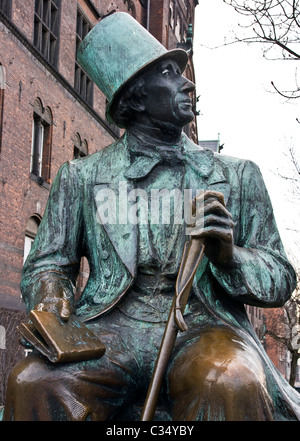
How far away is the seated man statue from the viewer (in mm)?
2340

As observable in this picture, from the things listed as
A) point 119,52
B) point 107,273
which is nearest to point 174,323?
point 107,273

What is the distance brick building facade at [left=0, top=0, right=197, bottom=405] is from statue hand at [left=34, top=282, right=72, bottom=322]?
1099cm

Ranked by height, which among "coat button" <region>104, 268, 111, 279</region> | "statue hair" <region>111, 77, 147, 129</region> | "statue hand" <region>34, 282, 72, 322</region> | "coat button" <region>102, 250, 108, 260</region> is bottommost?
"statue hand" <region>34, 282, 72, 322</region>

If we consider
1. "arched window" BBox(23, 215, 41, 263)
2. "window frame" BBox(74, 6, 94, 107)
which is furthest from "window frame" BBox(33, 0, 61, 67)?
"arched window" BBox(23, 215, 41, 263)

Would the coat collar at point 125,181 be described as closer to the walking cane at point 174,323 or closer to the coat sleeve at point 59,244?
the coat sleeve at point 59,244

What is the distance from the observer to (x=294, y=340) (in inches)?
1548

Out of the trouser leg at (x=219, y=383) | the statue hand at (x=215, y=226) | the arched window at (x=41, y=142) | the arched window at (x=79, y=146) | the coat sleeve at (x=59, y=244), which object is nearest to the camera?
the trouser leg at (x=219, y=383)

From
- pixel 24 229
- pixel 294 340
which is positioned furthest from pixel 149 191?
pixel 294 340

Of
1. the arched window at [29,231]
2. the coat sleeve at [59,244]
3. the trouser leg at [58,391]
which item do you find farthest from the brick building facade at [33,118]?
the trouser leg at [58,391]

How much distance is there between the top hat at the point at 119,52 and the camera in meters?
3.08

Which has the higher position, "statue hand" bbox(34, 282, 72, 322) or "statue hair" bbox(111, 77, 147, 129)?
"statue hair" bbox(111, 77, 147, 129)

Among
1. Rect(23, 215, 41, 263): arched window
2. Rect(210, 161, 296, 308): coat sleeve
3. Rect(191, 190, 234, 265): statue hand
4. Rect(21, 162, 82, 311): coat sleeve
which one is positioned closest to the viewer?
Rect(191, 190, 234, 265): statue hand

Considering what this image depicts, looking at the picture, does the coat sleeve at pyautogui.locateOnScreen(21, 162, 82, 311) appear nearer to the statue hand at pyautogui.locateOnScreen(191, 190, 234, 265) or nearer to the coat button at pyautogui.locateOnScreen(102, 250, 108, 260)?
the coat button at pyautogui.locateOnScreen(102, 250, 108, 260)
